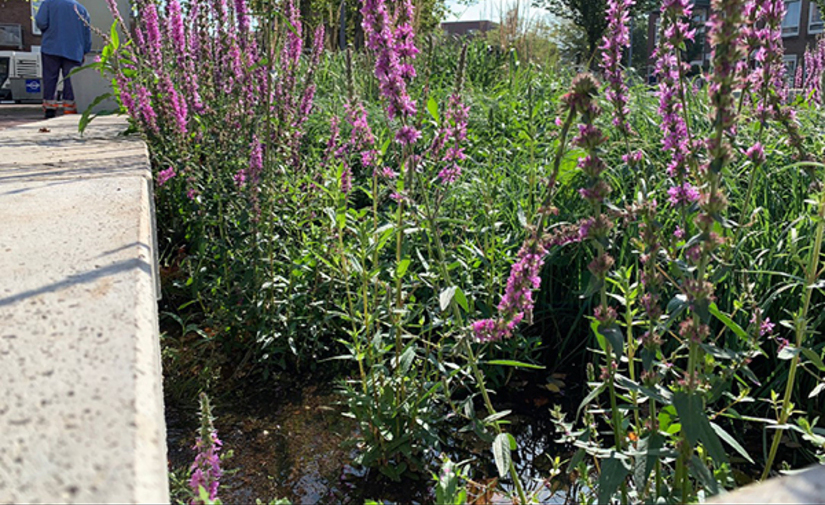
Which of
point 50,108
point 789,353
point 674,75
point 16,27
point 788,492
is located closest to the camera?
point 788,492

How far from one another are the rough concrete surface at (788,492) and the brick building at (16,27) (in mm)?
32375

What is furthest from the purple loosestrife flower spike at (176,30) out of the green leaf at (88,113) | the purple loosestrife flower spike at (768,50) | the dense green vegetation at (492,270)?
the purple loosestrife flower spike at (768,50)

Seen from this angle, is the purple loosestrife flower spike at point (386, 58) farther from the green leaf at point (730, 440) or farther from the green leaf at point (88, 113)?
the green leaf at point (88, 113)

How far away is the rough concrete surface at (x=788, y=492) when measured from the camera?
0.83 metres

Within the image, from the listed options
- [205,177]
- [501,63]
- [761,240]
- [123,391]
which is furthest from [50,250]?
[501,63]

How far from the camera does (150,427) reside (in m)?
1.12

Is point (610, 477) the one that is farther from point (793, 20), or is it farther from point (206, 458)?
point (793, 20)

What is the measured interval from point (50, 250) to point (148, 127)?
2.02 meters

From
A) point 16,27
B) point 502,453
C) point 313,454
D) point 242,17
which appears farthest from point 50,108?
point 16,27

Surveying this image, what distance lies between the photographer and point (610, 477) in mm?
1538

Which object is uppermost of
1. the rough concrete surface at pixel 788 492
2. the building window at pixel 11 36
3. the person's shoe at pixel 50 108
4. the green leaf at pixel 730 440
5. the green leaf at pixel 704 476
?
the building window at pixel 11 36

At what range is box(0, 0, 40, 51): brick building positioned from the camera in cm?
2828

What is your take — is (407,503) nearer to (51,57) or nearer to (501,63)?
(501,63)

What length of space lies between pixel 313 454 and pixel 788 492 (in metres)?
1.81
